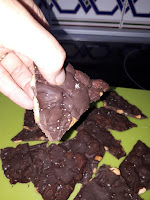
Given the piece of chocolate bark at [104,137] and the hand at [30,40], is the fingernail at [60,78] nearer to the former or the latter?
the hand at [30,40]

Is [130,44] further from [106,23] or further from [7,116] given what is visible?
[7,116]

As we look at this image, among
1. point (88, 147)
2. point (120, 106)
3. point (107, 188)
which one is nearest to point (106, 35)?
point (120, 106)

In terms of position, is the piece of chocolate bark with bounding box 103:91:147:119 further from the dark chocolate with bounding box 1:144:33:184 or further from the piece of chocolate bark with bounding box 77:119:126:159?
the dark chocolate with bounding box 1:144:33:184

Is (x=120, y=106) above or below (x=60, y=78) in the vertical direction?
below

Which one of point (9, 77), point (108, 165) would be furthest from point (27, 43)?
point (108, 165)

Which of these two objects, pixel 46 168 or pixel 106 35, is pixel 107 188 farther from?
pixel 106 35

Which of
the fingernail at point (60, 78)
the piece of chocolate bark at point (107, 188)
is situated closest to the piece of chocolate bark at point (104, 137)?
the piece of chocolate bark at point (107, 188)
